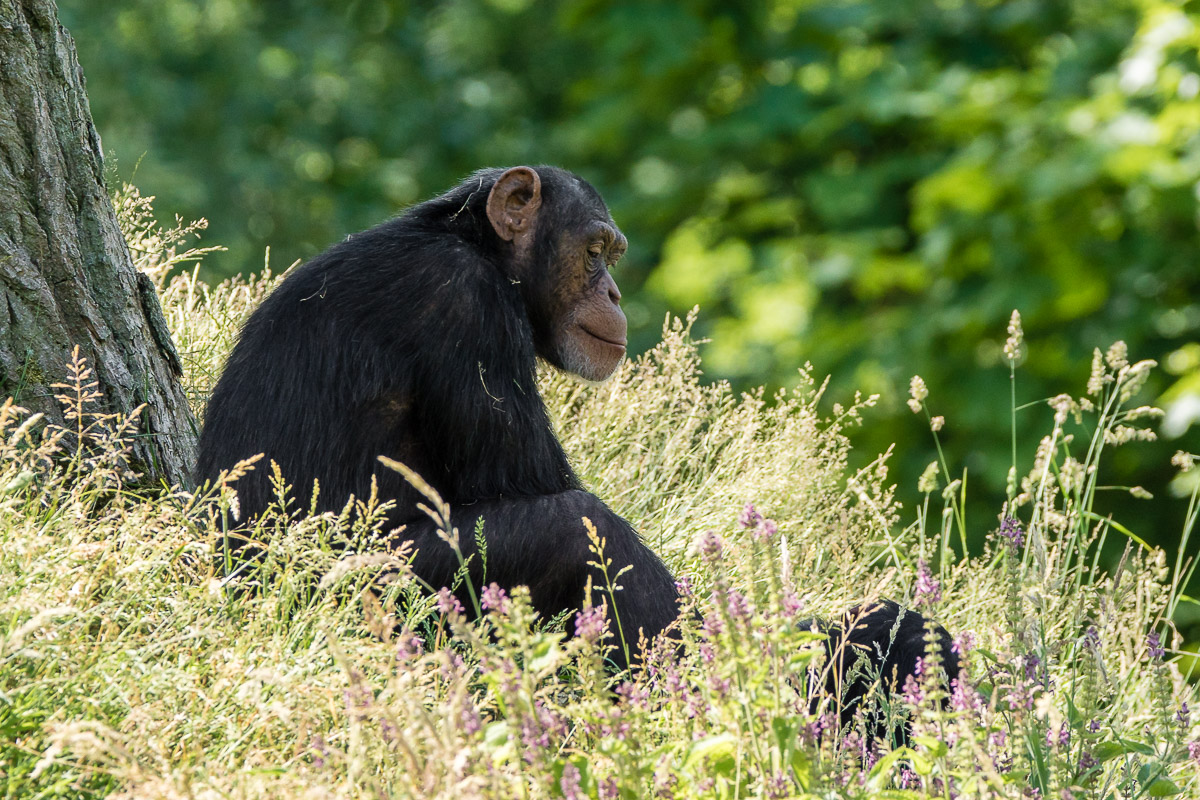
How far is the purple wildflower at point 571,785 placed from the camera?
70.2 inches

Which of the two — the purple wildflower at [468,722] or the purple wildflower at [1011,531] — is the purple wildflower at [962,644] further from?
the purple wildflower at [468,722]

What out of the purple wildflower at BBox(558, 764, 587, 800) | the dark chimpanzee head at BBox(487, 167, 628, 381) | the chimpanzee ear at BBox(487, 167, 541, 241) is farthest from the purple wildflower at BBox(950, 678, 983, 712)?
the chimpanzee ear at BBox(487, 167, 541, 241)

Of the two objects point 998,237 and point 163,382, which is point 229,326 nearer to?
point 163,382

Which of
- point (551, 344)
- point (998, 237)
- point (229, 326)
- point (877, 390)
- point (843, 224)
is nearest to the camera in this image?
point (551, 344)

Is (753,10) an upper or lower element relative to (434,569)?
upper

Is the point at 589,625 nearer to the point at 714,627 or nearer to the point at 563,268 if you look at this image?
the point at 714,627

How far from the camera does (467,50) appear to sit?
14.6m

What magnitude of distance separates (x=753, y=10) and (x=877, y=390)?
12.2 feet

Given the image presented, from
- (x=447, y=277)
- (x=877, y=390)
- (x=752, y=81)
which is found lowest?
(x=877, y=390)

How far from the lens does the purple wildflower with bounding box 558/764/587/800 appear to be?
5.85ft

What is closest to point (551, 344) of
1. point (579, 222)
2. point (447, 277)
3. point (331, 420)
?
point (579, 222)

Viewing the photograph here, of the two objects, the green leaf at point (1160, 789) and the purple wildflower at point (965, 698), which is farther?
the green leaf at point (1160, 789)

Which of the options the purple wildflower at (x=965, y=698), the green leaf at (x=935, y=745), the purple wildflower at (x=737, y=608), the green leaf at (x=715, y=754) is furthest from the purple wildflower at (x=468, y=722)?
the purple wildflower at (x=965, y=698)

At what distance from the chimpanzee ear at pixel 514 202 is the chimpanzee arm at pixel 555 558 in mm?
1082
